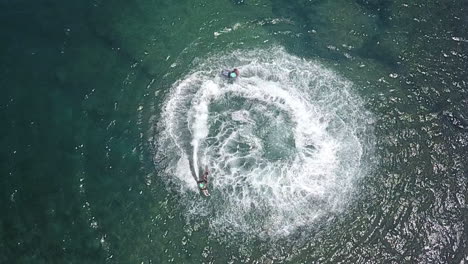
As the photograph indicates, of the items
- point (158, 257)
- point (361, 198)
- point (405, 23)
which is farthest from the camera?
point (405, 23)

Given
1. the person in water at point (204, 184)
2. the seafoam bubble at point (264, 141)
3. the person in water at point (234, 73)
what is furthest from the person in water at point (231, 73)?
the person in water at point (204, 184)

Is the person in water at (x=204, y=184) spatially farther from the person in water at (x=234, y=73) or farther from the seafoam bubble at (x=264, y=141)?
the person in water at (x=234, y=73)

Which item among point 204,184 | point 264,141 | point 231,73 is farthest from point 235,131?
point 231,73

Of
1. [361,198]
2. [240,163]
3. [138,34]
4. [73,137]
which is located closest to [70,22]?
[138,34]

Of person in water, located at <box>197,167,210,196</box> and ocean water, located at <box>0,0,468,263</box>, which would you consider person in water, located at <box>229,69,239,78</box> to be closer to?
ocean water, located at <box>0,0,468,263</box>

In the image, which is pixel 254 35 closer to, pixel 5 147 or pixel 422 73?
pixel 422 73

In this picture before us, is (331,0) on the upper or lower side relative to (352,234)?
upper
